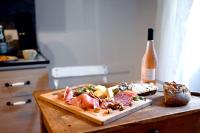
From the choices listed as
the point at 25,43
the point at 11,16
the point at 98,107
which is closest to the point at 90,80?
the point at 25,43

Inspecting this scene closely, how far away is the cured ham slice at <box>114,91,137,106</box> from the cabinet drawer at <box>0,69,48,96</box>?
956 millimetres

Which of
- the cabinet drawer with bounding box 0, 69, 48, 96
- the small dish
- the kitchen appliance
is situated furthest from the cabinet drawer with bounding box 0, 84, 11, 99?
the small dish

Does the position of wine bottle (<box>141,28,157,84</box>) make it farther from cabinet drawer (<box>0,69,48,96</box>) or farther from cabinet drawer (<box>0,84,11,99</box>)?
cabinet drawer (<box>0,84,11,99</box>)

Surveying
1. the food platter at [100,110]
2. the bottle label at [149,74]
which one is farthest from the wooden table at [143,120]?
the bottle label at [149,74]

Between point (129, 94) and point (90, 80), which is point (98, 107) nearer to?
point (129, 94)

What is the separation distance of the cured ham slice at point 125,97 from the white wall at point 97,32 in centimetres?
154

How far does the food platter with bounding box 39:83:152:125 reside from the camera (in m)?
0.86

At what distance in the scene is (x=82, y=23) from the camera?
2.55 meters

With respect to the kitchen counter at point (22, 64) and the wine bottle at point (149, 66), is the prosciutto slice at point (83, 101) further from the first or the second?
the kitchen counter at point (22, 64)

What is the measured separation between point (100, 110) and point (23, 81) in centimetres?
108

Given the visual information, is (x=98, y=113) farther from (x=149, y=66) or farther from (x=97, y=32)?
(x=97, y=32)

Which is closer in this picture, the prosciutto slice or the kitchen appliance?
the prosciutto slice

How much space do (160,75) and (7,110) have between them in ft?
4.46

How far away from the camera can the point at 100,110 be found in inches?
36.6
